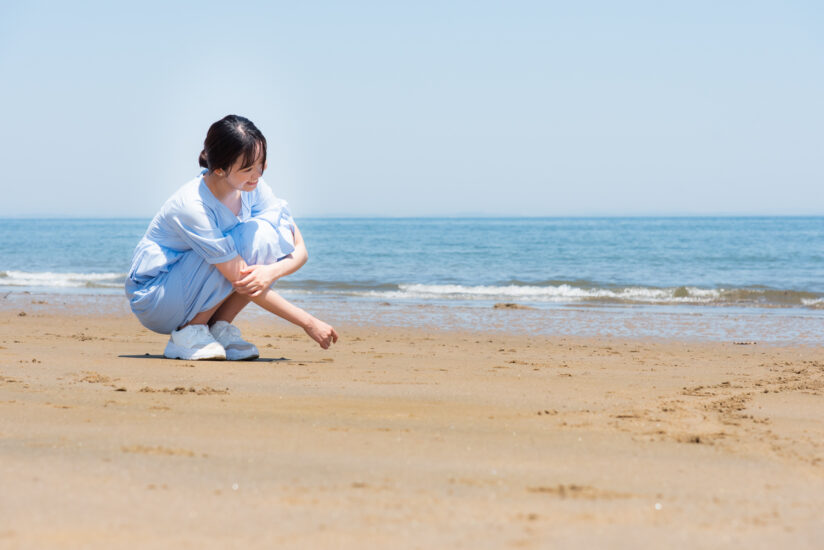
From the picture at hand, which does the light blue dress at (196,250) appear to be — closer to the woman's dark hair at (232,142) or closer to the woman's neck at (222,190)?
the woman's neck at (222,190)

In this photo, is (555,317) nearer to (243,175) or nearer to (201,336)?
(201,336)

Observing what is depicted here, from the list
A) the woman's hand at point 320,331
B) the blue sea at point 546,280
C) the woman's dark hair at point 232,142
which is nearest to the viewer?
the woman's dark hair at point 232,142

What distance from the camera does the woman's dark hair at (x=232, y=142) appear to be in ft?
12.3

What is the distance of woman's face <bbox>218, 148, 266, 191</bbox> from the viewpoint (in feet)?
12.5

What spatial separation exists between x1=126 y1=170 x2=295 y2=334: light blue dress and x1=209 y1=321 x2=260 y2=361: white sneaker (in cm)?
18

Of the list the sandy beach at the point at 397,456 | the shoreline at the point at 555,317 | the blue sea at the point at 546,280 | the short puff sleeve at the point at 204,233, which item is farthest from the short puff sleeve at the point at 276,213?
the blue sea at the point at 546,280

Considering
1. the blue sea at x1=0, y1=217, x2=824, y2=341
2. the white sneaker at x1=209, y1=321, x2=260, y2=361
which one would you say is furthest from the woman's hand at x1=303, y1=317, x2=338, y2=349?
the blue sea at x1=0, y1=217, x2=824, y2=341

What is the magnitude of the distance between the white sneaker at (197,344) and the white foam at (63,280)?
32.7 ft

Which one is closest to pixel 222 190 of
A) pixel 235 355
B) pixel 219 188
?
pixel 219 188

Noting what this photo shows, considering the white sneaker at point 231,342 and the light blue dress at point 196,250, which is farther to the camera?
the white sneaker at point 231,342

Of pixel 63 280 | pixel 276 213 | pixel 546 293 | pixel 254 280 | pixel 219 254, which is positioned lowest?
pixel 63 280

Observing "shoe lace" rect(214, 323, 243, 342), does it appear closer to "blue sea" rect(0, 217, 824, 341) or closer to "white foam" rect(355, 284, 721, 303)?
"blue sea" rect(0, 217, 824, 341)

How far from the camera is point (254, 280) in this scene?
13.0ft

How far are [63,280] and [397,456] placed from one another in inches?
561
